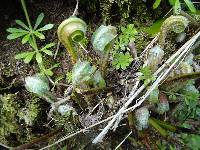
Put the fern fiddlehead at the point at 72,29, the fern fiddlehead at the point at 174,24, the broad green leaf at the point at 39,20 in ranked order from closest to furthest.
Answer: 1. the fern fiddlehead at the point at 72,29
2. the fern fiddlehead at the point at 174,24
3. the broad green leaf at the point at 39,20

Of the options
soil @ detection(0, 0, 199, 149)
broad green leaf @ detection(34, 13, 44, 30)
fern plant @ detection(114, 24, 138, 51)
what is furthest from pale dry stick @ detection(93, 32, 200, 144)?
broad green leaf @ detection(34, 13, 44, 30)

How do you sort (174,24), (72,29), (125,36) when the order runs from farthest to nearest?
(125,36)
(174,24)
(72,29)

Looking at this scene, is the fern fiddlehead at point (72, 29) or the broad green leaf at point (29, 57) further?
the broad green leaf at point (29, 57)

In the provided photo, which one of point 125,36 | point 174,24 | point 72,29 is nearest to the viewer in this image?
point 72,29

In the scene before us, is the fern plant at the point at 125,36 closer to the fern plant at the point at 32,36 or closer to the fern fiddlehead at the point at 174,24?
the fern fiddlehead at the point at 174,24

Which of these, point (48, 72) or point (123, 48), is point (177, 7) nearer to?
point (123, 48)

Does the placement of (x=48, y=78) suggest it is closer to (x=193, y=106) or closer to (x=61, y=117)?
(x=61, y=117)

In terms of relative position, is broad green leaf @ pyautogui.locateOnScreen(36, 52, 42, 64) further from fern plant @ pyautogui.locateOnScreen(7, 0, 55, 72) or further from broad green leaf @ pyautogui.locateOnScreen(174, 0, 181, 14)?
broad green leaf @ pyautogui.locateOnScreen(174, 0, 181, 14)

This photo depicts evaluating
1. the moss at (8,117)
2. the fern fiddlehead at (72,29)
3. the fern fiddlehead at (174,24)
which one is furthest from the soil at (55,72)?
the fern fiddlehead at (72,29)

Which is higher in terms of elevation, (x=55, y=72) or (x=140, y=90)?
(x=55, y=72)

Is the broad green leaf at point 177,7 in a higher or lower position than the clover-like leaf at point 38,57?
lower

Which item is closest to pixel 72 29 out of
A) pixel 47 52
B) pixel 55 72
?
pixel 47 52

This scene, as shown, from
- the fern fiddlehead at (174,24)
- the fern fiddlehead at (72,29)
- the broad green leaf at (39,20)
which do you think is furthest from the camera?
the broad green leaf at (39,20)

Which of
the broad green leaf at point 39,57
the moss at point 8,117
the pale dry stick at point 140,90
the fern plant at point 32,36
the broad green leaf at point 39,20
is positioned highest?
the broad green leaf at point 39,20
